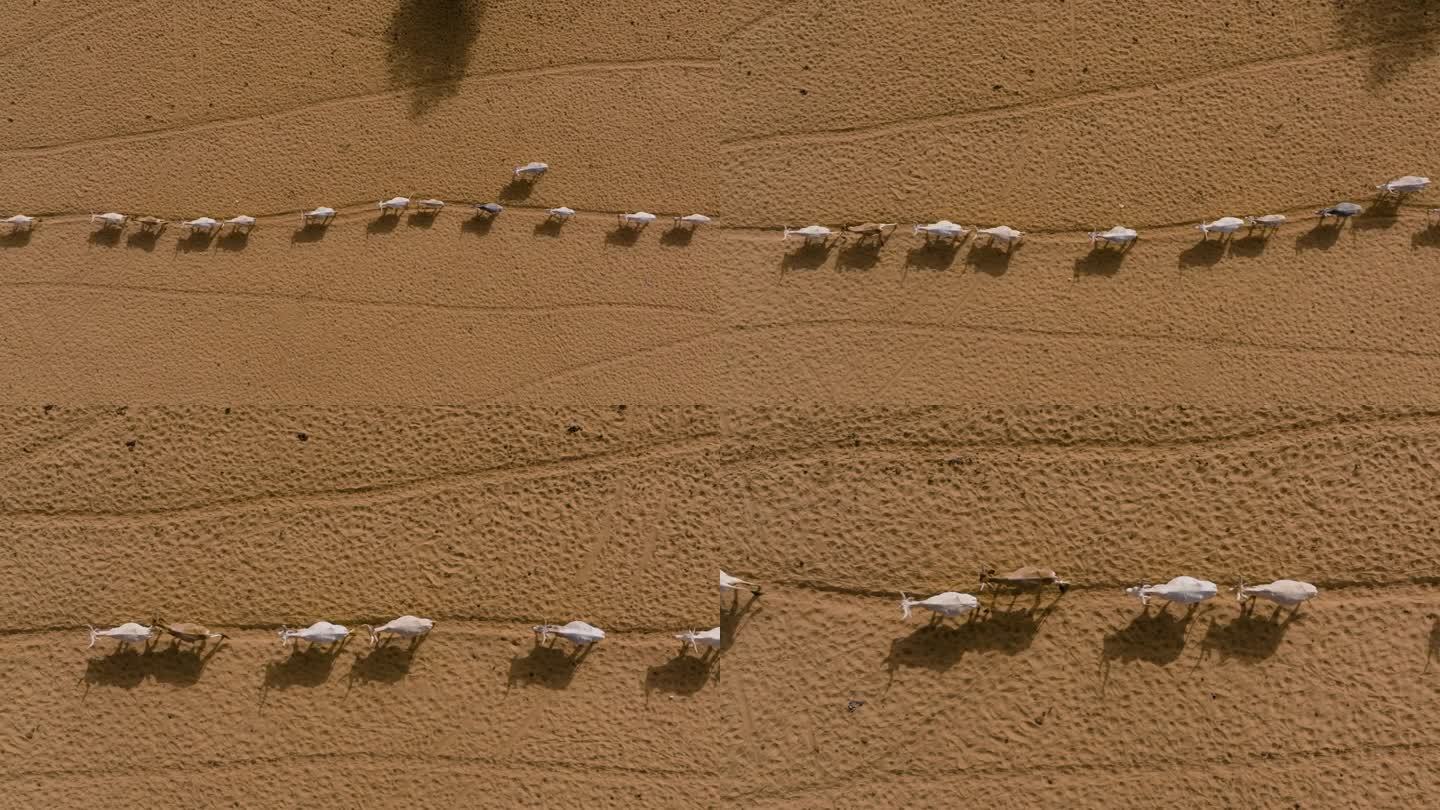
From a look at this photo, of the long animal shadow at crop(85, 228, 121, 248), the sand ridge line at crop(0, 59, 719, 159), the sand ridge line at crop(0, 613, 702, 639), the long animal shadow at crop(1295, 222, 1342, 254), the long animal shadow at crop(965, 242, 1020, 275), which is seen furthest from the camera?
the sand ridge line at crop(0, 59, 719, 159)

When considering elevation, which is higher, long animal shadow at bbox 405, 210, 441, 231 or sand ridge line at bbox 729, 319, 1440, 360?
long animal shadow at bbox 405, 210, 441, 231

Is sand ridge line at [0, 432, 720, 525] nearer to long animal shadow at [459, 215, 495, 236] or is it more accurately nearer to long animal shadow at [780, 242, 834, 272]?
long animal shadow at [780, 242, 834, 272]

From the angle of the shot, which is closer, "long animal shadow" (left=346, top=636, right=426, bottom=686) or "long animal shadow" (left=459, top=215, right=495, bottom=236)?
"long animal shadow" (left=346, top=636, right=426, bottom=686)

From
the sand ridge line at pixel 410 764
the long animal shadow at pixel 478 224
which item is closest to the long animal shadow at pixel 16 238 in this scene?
the long animal shadow at pixel 478 224

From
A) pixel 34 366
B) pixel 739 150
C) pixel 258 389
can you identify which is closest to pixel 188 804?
pixel 258 389

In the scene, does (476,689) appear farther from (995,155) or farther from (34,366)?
(995,155)

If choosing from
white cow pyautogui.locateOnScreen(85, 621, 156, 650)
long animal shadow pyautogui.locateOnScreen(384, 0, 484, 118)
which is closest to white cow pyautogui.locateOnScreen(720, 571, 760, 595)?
white cow pyautogui.locateOnScreen(85, 621, 156, 650)

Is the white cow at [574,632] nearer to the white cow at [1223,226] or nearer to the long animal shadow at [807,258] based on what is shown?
the long animal shadow at [807,258]
